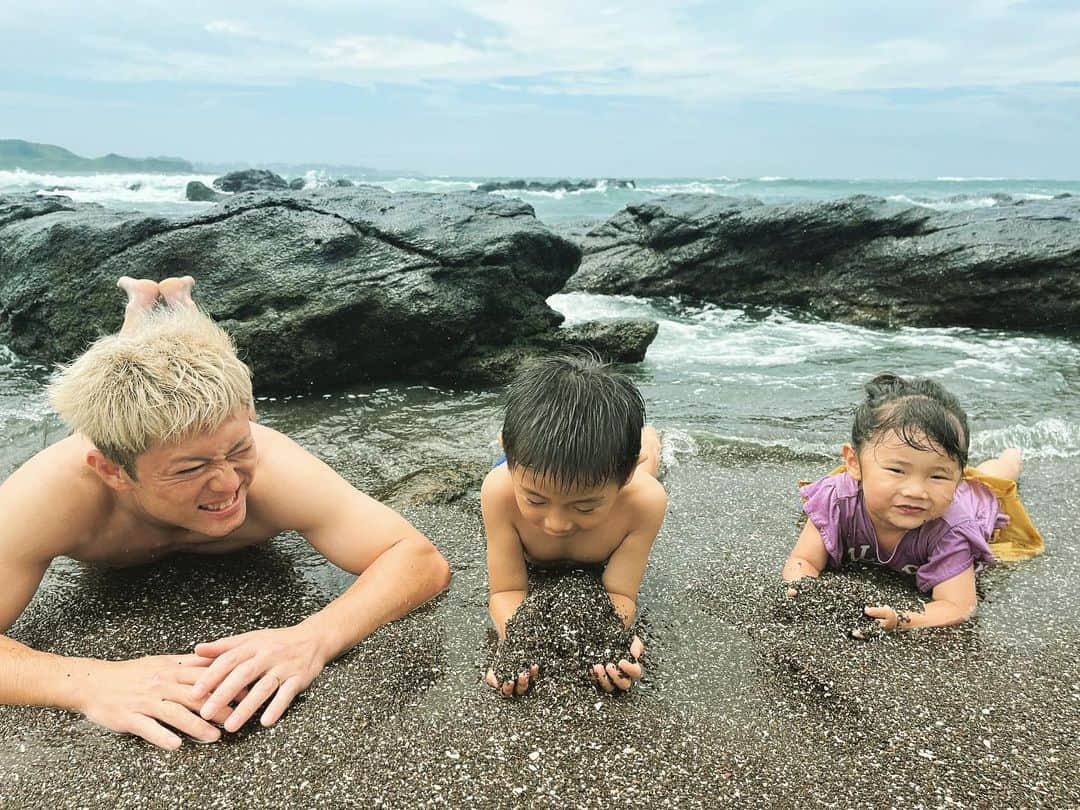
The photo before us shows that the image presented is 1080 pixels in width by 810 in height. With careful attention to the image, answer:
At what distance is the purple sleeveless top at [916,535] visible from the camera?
10.5ft

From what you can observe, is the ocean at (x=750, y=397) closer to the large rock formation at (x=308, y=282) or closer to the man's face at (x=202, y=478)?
the large rock formation at (x=308, y=282)

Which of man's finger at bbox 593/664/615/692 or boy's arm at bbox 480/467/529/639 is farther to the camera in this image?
boy's arm at bbox 480/467/529/639

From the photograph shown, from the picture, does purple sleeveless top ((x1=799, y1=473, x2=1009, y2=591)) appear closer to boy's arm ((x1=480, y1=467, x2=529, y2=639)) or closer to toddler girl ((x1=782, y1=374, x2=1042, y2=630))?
toddler girl ((x1=782, y1=374, x2=1042, y2=630))

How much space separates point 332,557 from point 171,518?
610 millimetres

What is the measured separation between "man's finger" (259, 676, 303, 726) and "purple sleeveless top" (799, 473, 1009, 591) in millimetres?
2262

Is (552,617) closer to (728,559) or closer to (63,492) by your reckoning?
(728,559)

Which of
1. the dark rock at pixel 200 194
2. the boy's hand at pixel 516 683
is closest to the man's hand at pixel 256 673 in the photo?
the boy's hand at pixel 516 683

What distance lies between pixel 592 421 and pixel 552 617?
663 millimetres

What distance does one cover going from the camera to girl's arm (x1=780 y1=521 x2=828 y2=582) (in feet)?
10.8

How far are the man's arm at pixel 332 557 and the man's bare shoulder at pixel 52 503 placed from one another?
1.83 ft

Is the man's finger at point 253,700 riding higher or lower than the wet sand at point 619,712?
higher

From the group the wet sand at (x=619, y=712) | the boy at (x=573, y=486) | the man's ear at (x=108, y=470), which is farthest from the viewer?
the man's ear at (x=108, y=470)

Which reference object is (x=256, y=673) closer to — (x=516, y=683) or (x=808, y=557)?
(x=516, y=683)

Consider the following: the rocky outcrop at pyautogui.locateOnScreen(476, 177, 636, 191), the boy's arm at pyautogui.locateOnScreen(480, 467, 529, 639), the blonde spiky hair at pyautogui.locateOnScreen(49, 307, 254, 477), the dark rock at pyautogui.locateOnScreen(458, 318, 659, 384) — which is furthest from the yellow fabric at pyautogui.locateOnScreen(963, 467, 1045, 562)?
the rocky outcrop at pyautogui.locateOnScreen(476, 177, 636, 191)
